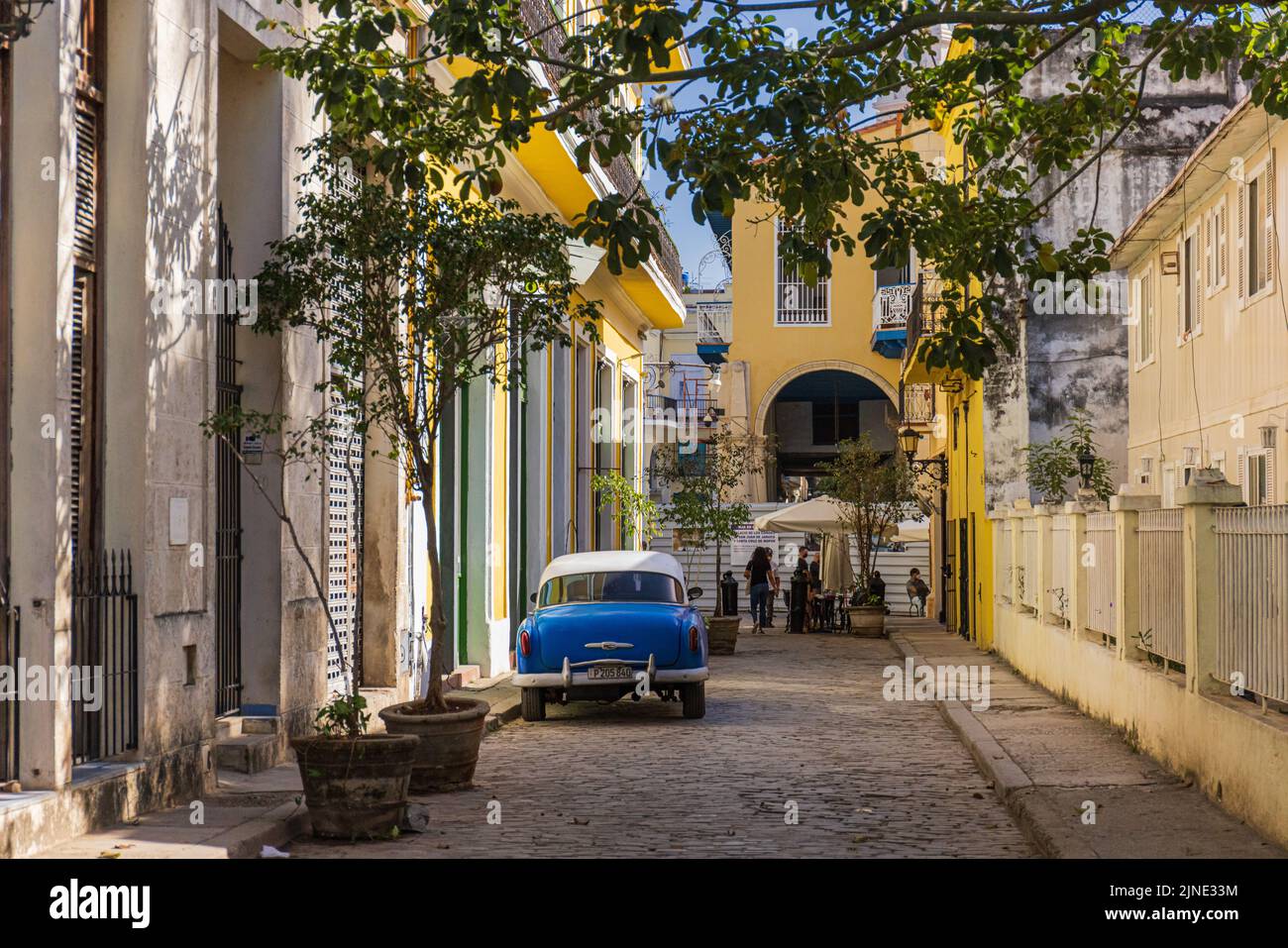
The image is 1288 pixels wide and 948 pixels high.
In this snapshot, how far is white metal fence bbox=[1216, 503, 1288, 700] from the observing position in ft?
29.2

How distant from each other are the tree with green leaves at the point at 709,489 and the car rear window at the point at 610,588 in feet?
39.2

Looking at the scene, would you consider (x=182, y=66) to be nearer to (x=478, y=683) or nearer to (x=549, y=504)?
(x=478, y=683)

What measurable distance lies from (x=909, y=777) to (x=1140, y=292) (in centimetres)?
1228

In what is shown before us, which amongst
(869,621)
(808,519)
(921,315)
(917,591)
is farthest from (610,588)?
(917,591)

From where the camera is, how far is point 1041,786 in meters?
10.7

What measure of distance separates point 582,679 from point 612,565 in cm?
172

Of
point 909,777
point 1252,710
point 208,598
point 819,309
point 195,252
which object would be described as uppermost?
point 819,309

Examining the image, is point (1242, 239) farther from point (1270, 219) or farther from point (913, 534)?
point (913, 534)

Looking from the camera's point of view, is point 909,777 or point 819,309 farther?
point 819,309

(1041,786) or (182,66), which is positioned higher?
(182,66)

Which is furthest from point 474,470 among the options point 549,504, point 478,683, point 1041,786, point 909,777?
point 1041,786

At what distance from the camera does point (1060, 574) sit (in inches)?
691
